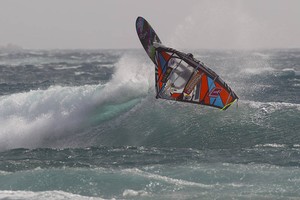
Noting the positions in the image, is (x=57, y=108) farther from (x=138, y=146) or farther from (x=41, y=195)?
(x=41, y=195)

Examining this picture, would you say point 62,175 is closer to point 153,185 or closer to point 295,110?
point 153,185

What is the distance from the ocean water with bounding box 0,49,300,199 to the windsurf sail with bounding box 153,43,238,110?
1.16 m

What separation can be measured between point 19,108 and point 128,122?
4.50m

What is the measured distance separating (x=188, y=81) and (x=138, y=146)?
2677 mm

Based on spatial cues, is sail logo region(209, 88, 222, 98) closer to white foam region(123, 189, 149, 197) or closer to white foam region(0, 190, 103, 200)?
white foam region(123, 189, 149, 197)

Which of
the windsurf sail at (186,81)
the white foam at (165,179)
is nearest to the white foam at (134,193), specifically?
the white foam at (165,179)

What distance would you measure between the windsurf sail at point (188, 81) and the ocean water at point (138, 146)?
3.80 ft

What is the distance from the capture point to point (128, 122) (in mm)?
18188

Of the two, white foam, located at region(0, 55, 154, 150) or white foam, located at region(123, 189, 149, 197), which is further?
white foam, located at region(0, 55, 154, 150)

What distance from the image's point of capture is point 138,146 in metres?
15.8

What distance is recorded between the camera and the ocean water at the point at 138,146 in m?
11.4

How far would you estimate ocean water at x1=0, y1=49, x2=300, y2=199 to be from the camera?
450 inches

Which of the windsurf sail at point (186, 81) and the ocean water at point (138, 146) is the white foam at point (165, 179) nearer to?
the ocean water at point (138, 146)

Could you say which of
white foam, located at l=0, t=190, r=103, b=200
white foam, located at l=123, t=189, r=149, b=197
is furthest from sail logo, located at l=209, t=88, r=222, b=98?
white foam, located at l=0, t=190, r=103, b=200
